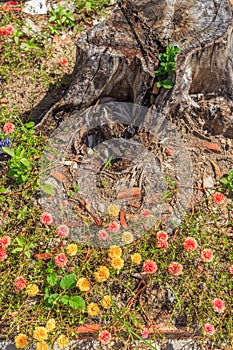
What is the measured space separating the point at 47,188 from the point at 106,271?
71 cm

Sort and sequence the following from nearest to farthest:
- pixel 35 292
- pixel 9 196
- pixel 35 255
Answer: pixel 35 292, pixel 35 255, pixel 9 196

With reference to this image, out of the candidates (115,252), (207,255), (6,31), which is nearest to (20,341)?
(115,252)

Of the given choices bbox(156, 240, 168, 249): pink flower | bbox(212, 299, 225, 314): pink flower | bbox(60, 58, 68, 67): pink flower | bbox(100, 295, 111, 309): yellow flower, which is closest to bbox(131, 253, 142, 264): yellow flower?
bbox(156, 240, 168, 249): pink flower

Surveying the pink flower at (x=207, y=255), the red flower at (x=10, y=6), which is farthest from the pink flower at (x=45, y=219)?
the red flower at (x=10, y=6)

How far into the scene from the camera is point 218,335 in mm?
2506

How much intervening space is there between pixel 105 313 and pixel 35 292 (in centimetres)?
42

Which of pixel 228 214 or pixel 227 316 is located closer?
pixel 227 316

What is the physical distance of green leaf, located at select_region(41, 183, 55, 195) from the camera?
2.80 metres

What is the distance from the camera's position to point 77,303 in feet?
7.93

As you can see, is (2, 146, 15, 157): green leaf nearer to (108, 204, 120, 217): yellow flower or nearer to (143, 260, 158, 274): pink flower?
(108, 204, 120, 217): yellow flower

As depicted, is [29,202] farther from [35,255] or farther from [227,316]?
[227,316]

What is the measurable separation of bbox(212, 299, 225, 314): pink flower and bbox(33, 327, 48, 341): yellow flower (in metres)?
0.93

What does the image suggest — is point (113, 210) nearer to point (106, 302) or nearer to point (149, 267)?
point (149, 267)

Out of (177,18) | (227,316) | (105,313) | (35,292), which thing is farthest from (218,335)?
(177,18)
